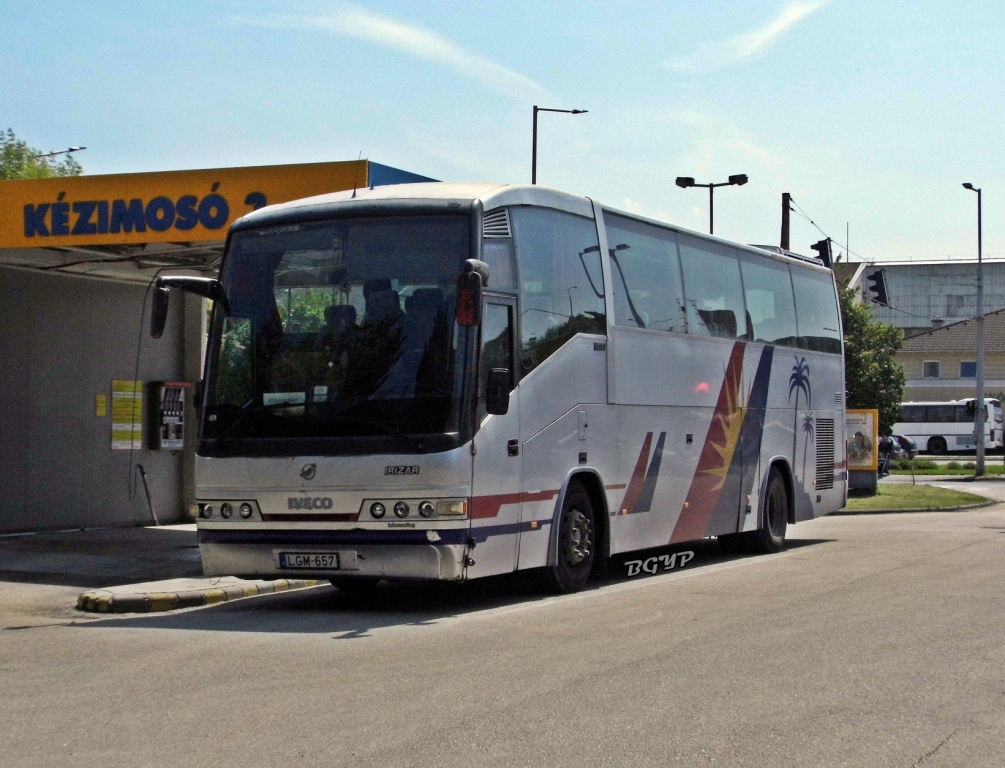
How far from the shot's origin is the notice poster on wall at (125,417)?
69.1 feet

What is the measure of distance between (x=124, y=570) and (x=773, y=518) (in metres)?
8.47

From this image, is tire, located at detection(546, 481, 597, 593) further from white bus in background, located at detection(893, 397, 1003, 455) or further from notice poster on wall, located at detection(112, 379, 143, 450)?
white bus in background, located at detection(893, 397, 1003, 455)

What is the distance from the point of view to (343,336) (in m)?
11.2

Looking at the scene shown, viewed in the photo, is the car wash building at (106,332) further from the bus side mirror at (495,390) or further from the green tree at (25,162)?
the green tree at (25,162)

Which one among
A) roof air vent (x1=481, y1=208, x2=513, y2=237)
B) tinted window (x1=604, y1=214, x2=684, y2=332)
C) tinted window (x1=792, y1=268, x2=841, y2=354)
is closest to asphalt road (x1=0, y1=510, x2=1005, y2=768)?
tinted window (x1=604, y1=214, x2=684, y2=332)

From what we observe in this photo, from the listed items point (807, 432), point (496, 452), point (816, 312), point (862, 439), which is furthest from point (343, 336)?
point (862, 439)

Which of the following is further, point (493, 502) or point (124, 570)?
point (124, 570)

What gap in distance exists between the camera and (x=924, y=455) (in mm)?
75562

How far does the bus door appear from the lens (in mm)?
11062

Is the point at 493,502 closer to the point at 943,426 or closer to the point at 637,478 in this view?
the point at 637,478

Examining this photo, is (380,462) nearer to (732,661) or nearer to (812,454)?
(732,661)

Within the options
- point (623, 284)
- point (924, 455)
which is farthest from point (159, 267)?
point (924, 455)

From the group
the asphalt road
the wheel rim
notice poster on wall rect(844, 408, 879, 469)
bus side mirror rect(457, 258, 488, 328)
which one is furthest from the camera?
notice poster on wall rect(844, 408, 879, 469)

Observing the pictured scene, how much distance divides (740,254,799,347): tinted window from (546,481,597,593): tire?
5158 millimetres
